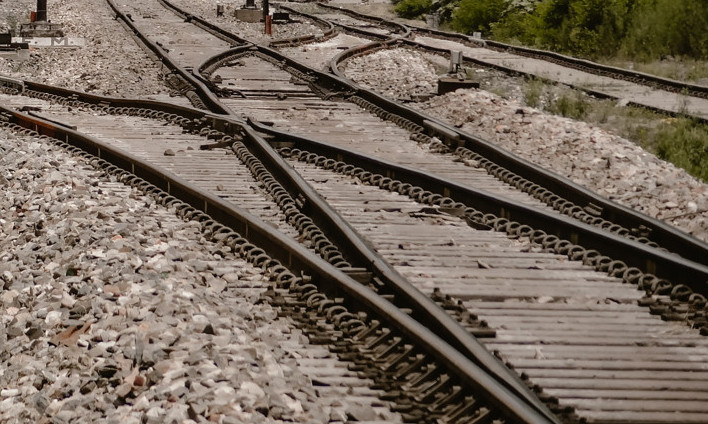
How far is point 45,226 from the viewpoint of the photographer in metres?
8.17

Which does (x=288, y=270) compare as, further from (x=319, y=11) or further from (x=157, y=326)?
(x=319, y=11)

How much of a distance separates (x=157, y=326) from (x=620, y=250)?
3589mm

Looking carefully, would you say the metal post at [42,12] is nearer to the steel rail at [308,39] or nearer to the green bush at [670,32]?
the steel rail at [308,39]

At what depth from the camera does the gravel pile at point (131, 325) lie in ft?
16.2

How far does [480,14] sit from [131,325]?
26.5 meters

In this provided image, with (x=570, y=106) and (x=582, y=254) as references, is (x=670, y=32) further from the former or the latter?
(x=582, y=254)

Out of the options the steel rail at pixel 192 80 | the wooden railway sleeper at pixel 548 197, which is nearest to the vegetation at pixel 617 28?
the steel rail at pixel 192 80

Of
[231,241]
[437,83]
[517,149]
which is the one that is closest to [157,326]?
[231,241]

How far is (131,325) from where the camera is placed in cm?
583

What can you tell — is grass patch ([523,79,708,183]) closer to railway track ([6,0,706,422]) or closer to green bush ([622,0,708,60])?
railway track ([6,0,706,422])

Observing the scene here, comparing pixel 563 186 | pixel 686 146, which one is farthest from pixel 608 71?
pixel 563 186

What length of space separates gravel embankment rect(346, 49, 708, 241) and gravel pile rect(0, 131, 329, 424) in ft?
14.2

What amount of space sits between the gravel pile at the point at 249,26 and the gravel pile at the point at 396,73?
365cm

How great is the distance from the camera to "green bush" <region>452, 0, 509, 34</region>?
30.9m
